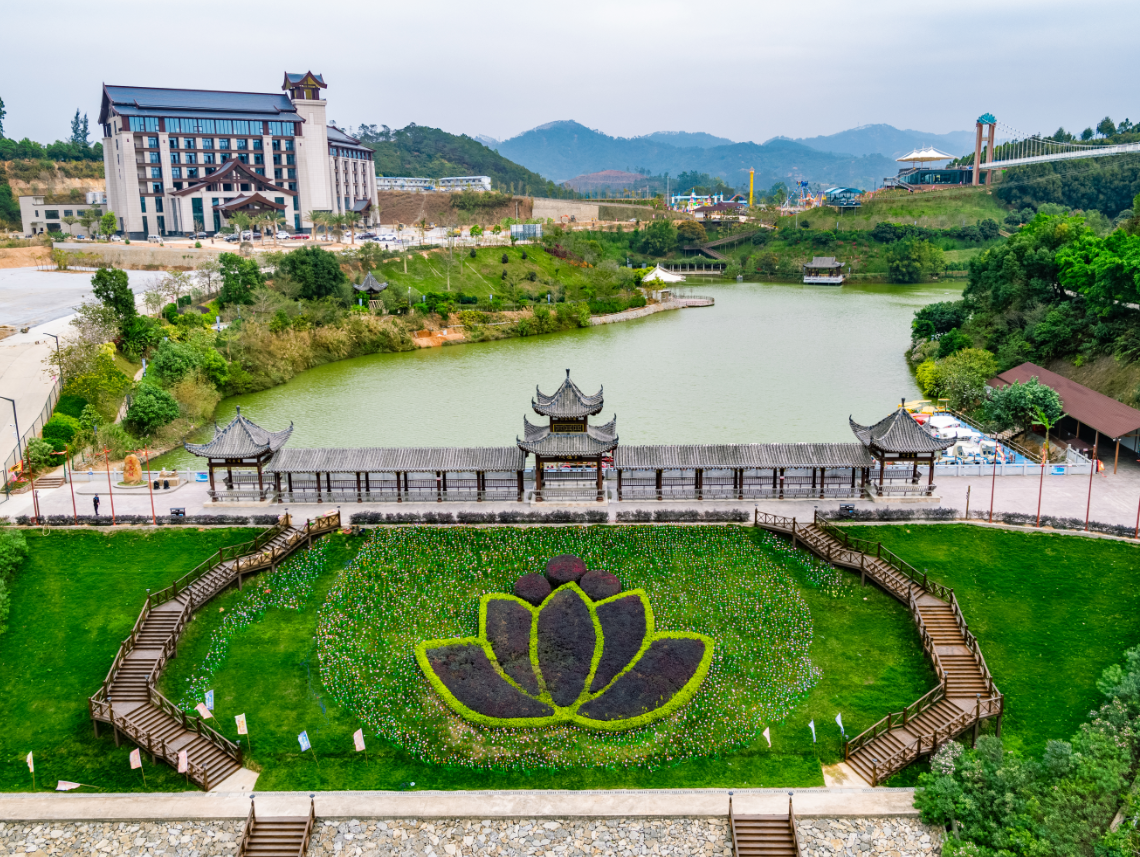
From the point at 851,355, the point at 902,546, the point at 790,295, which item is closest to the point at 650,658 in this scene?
the point at 902,546

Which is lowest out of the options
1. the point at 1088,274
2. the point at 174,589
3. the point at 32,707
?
the point at 32,707

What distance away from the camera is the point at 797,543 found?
29859 mm

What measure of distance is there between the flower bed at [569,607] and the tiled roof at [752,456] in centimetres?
279

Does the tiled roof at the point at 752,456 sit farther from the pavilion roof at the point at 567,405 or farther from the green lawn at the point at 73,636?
the green lawn at the point at 73,636

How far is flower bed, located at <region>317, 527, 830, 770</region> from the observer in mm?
22000

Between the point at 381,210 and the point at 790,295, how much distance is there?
63357 mm

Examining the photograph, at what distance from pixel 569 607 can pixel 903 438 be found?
14080 millimetres

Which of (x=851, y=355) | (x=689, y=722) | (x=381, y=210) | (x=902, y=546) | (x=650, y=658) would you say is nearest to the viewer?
(x=689, y=722)

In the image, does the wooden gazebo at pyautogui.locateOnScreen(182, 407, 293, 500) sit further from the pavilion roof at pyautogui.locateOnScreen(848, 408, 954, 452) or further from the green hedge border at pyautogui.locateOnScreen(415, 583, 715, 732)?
the pavilion roof at pyautogui.locateOnScreen(848, 408, 954, 452)

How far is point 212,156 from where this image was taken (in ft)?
318

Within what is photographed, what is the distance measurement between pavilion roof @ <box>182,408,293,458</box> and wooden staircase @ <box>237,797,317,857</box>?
15.1 m

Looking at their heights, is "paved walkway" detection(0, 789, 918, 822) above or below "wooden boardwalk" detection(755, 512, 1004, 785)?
below

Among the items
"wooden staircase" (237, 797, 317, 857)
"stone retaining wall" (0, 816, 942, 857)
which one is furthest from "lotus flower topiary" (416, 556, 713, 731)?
"wooden staircase" (237, 797, 317, 857)

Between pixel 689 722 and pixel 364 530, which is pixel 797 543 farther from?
pixel 364 530
